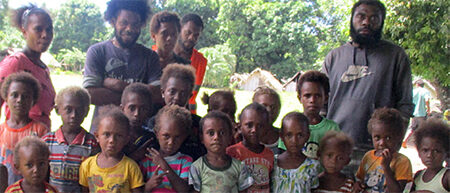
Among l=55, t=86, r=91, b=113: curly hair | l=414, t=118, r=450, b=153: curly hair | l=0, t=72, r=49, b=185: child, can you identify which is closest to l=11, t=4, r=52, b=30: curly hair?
l=0, t=72, r=49, b=185: child

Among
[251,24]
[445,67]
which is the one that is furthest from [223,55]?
[445,67]

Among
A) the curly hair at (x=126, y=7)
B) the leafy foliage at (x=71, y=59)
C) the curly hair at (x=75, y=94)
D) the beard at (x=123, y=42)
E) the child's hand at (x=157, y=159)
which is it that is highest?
the leafy foliage at (x=71, y=59)

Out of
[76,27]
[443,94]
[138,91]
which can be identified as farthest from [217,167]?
[76,27]

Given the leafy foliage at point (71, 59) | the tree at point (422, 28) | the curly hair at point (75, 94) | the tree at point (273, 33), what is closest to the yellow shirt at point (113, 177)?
the curly hair at point (75, 94)

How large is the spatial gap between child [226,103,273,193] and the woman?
1.56 metres

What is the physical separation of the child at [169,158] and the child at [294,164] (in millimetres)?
662

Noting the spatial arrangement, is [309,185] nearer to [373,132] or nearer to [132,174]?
[373,132]

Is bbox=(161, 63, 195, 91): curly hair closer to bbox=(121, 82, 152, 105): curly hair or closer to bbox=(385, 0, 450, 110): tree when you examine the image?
bbox=(121, 82, 152, 105): curly hair

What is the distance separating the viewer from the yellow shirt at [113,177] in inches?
94.7

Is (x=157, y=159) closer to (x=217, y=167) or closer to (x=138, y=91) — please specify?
(x=217, y=167)

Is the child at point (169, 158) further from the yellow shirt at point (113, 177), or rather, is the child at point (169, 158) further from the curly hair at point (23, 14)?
the curly hair at point (23, 14)

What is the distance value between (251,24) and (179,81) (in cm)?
2803

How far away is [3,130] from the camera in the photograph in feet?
8.87

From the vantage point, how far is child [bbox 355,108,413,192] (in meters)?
2.60
